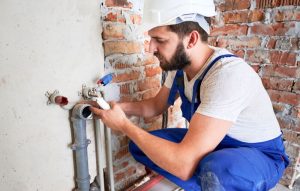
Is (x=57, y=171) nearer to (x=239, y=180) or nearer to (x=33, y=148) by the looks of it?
(x=33, y=148)

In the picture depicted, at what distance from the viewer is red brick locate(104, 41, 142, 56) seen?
94cm

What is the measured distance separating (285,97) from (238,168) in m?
0.71

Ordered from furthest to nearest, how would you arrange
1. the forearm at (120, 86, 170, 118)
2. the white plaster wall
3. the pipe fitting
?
the forearm at (120, 86, 170, 118) < the pipe fitting < the white plaster wall

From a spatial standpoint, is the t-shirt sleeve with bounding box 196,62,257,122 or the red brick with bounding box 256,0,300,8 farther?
the red brick with bounding box 256,0,300,8

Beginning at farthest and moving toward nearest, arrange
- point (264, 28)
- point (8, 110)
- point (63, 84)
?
point (264, 28) < point (63, 84) < point (8, 110)

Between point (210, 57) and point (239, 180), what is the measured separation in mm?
459

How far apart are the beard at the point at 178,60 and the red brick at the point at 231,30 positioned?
61 centimetres

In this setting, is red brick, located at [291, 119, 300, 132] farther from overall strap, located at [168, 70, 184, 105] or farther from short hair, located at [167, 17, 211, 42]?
short hair, located at [167, 17, 211, 42]

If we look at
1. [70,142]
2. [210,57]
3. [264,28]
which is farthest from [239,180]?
[264,28]

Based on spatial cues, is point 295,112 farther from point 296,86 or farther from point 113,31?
point 113,31

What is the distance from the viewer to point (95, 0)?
86 centimetres

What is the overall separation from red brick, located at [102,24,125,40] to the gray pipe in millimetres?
289

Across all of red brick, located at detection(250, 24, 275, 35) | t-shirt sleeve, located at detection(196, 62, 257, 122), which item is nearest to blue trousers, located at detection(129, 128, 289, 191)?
t-shirt sleeve, located at detection(196, 62, 257, 122)

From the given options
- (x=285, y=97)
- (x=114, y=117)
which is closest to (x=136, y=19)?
(x=114, y=117)
